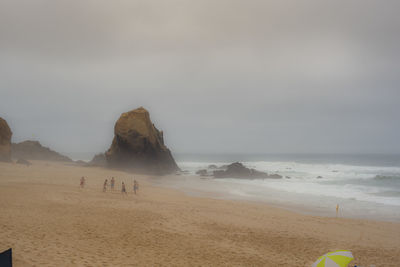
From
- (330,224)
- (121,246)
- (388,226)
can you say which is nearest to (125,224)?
(121,246)

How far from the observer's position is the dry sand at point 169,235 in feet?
27.8

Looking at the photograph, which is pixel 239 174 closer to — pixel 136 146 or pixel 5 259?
pixel 136 146

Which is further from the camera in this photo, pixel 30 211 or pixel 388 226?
pixel 388 226

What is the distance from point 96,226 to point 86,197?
6631 mm

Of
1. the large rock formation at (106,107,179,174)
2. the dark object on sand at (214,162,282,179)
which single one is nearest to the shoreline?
the dark object on sand at (214,162,282,179)

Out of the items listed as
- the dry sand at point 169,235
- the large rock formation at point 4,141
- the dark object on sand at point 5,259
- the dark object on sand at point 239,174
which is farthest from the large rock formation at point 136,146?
the dark object on sand at point 5,259

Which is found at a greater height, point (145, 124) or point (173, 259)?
point (145, 124)

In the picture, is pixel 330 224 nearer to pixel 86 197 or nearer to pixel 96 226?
pixel 96 226

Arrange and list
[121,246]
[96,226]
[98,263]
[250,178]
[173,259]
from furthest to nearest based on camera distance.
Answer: [250,178]
[96,226]
[121,246]
[173,259]
[98,263]

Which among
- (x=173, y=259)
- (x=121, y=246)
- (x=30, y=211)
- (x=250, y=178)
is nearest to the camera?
(x=173, y=259)

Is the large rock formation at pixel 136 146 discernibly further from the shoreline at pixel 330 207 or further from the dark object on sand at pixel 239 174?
the shoreline at pixel 330 207

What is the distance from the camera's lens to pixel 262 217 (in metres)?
15.4

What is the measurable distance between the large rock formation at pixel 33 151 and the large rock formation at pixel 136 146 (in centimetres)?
2545

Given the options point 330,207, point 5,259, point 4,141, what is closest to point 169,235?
point 5,259
